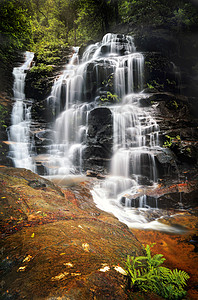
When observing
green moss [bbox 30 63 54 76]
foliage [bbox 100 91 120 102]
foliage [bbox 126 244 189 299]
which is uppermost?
green moss [bbox 30 63 54 76]

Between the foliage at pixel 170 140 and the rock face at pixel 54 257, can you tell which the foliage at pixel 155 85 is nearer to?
the foliage at pixel 170 140

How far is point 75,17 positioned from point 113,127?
959 inches

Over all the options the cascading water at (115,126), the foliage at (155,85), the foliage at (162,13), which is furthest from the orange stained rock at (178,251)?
the foliage at (162,13)

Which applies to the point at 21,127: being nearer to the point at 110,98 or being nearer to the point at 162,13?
the point at 110,98

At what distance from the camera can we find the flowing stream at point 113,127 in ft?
21.2

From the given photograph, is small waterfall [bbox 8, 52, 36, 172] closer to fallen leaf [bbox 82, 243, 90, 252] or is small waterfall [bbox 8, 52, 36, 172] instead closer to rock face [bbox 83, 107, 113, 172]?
rock face [bbox 83, 107, 113, 172]

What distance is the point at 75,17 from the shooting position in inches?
901

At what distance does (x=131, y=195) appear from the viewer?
6277mm

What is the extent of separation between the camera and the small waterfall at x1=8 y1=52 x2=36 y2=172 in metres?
9.42

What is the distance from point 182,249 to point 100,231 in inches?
92.4

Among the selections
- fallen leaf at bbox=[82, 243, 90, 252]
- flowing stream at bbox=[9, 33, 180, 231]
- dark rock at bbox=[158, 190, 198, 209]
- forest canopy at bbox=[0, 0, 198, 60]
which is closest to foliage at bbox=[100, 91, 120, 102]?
flowing stream at bbox=[9, 33, 180, 231]

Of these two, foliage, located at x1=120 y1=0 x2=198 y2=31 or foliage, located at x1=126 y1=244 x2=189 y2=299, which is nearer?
foliage, located at x1=126 y1=244 x2=189 y2=299

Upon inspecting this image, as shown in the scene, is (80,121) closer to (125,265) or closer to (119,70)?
(119,70)

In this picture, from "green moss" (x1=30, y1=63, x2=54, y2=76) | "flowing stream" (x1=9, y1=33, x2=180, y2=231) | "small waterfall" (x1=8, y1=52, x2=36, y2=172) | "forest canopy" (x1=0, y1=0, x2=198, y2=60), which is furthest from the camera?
"green moss" (x1=30, y1=63, x2=54, y2=76)
